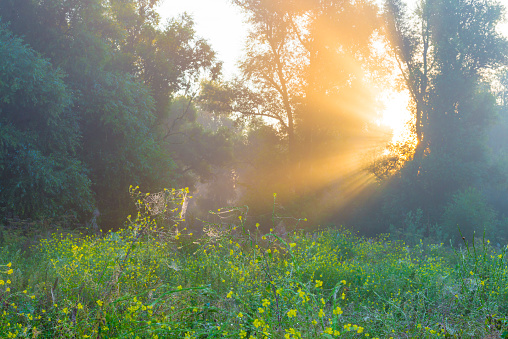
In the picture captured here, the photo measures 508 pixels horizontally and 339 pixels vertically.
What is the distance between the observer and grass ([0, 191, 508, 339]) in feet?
10.8

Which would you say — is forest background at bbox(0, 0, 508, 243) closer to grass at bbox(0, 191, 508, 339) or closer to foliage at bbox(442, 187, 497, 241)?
foliage at bbox(442, 187, 497, 241)

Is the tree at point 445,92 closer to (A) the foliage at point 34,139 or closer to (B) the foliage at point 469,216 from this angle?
(B) the foliage at point 469,216

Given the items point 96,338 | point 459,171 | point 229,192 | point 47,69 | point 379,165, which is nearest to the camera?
point 96,338

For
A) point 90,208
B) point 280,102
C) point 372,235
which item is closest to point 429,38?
point 280,102

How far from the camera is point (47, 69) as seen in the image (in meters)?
12.0

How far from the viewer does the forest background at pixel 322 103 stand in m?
14.6

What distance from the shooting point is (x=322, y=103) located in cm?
1831

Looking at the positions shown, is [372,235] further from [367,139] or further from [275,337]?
[275,337]

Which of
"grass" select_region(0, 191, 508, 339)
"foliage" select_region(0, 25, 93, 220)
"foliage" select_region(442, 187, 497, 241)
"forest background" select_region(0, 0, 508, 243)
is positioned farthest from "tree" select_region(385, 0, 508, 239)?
"foliage" select_region(0, 25, 93, 220)

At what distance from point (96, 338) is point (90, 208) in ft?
33.8

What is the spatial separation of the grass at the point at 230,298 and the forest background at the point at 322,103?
8.75 m

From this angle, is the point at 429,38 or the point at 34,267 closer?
the point at 34,267

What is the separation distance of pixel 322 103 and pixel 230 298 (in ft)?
51.4

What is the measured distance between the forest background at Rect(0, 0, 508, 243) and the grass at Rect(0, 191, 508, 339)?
28.7 ft
